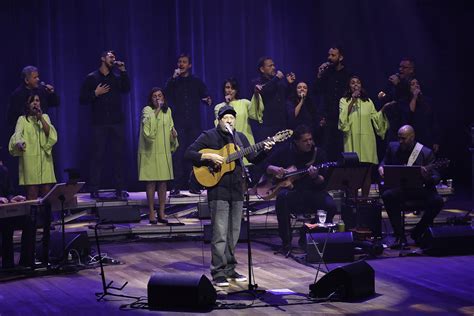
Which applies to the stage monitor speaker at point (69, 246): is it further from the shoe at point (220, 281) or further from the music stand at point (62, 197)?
the shoe at point (220, 281)

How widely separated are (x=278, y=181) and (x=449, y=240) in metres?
2.15

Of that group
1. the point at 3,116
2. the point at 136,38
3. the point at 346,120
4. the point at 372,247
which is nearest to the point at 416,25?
the point at 346,120

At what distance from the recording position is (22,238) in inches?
369

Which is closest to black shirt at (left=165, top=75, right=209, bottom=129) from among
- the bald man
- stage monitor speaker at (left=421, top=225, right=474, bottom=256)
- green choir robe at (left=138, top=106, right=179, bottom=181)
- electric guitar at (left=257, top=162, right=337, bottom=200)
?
green choir robe at (left=138, top=106, right=179, bottom=181)

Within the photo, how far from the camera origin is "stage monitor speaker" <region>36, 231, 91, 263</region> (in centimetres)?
961

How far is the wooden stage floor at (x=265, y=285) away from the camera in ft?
24.6

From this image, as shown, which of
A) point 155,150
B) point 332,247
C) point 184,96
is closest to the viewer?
point 332,247

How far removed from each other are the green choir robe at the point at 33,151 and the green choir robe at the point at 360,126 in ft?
13.8

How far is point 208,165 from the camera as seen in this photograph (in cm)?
845

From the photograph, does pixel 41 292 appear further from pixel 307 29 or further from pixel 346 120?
pixel 307 29

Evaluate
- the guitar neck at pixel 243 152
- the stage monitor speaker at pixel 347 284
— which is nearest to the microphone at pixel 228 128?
the guitar neck at pixel 243 152

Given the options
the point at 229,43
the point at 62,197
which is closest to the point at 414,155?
the point at 62,197

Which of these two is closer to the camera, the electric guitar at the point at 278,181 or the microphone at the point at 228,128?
the microphone at the point at 228,128

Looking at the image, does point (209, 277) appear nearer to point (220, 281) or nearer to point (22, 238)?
point (220, 281)
